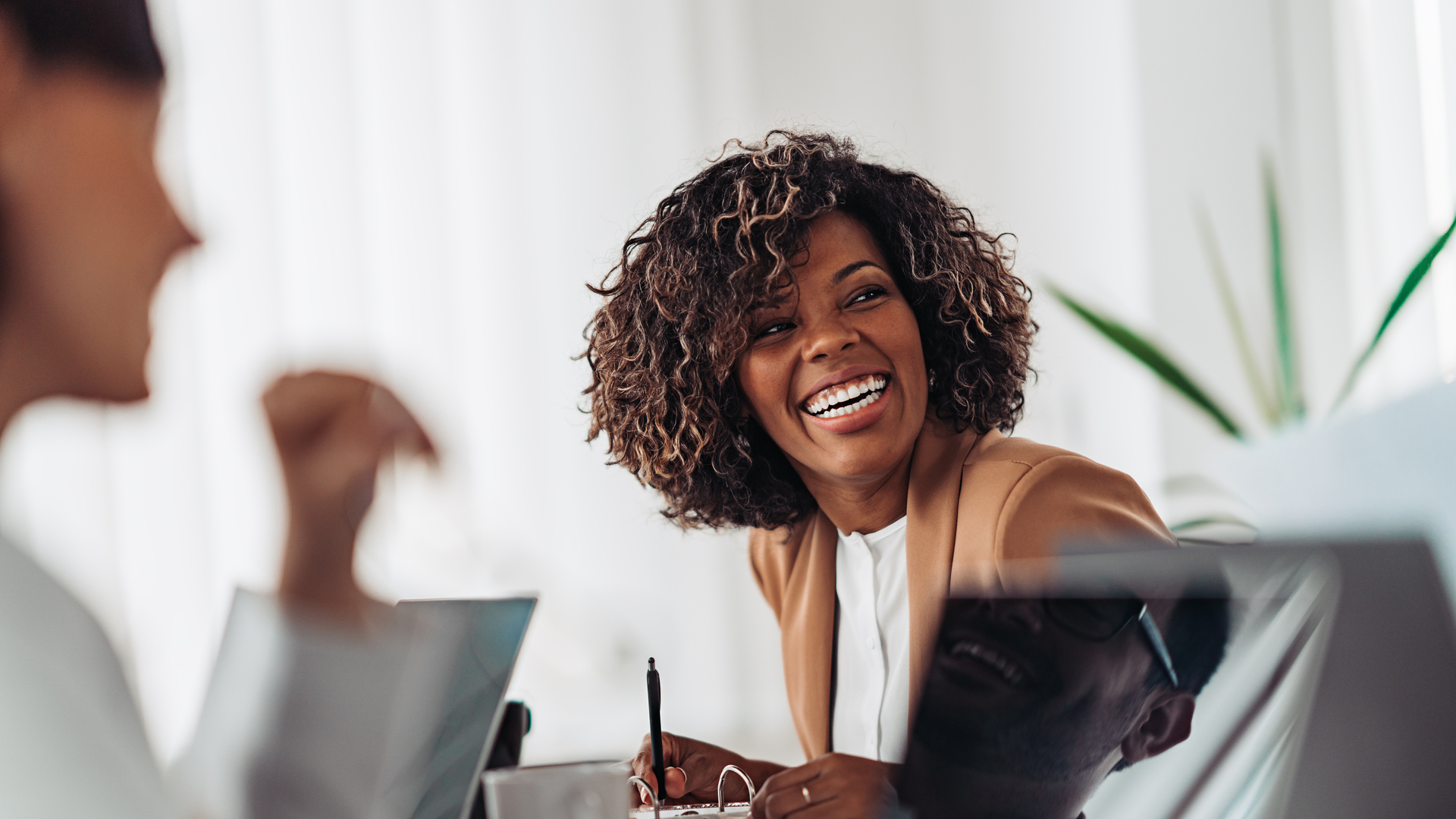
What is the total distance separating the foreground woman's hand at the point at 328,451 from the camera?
555mm

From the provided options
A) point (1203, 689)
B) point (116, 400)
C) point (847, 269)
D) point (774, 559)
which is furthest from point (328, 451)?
point (774, 559)

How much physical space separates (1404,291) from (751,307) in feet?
4.54

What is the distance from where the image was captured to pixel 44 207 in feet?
1.64

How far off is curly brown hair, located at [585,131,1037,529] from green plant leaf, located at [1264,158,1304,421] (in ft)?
3.40

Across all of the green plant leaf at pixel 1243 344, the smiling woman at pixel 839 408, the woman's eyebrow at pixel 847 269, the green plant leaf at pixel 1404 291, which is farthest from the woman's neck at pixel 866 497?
the green plant leaf at pixel 1243 344

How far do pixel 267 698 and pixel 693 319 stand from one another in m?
0.74

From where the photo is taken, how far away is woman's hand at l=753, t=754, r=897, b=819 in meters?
0.71

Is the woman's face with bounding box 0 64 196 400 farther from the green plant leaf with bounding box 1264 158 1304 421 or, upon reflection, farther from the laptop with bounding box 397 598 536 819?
the green plant leaf with bounding box 1264 158 1304 421

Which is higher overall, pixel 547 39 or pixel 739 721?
pixel 547 39

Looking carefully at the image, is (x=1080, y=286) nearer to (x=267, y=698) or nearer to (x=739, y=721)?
(x=739, y=721)

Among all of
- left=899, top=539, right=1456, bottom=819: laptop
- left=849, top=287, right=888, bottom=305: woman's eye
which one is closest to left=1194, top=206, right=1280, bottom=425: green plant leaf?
left=849, top=287, right=888, bottom=305: woman's eye

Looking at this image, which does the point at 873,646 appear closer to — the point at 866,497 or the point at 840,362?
the point at 866,497

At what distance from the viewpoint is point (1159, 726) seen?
557mm

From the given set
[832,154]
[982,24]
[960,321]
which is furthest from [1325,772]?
[982,24]
